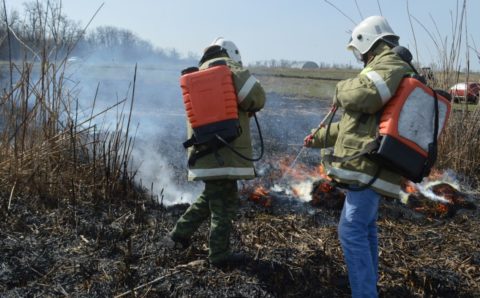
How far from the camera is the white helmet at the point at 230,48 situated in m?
3.82

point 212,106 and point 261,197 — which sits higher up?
point 212,106

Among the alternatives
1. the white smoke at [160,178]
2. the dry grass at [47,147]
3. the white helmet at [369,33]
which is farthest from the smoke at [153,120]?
the white helmet at [369,33]

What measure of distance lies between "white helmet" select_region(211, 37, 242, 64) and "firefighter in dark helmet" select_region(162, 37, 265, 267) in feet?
0.72

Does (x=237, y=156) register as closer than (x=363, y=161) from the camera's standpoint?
Answer: No

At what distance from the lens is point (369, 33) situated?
3115 millimetres

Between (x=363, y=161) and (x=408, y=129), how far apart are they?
368mm

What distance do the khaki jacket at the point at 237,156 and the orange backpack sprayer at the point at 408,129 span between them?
0.84 metres

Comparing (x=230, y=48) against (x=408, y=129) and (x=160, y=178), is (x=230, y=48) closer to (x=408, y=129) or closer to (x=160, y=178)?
(x=408, y=129)

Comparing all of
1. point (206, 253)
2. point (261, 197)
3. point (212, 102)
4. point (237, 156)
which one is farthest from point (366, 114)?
point (261, 197)

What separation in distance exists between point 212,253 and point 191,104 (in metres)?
1.23

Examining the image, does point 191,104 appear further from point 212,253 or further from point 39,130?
point 39,130

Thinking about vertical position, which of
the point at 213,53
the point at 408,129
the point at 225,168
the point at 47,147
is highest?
the point at 213,53

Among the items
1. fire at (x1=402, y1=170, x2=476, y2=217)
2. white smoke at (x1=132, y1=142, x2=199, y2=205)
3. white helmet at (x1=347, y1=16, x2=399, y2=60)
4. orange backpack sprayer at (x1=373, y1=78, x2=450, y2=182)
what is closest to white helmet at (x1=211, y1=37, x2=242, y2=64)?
white helmet at (x1=347, y1=16, x2=399, y2=60)

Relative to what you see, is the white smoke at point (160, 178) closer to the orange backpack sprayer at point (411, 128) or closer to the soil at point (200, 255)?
the soil at point (200, 255)
